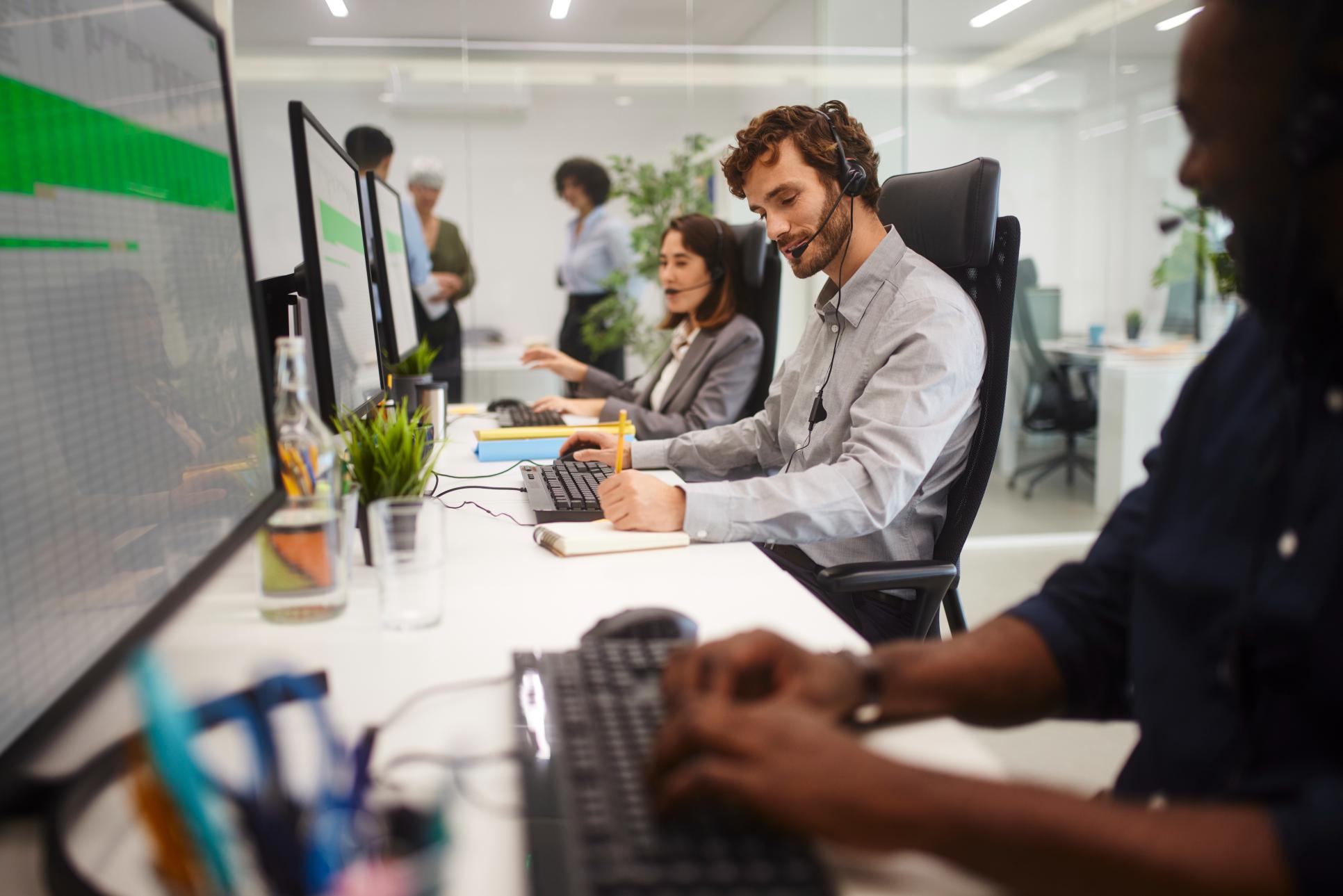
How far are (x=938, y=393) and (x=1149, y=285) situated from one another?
2642mm

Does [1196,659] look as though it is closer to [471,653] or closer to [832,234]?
[471,653]

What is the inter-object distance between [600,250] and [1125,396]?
7.92 ft

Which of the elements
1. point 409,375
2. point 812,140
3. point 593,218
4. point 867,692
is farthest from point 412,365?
point 593,218

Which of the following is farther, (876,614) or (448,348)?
(448,348)

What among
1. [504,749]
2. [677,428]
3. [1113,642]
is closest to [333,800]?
[504,749]

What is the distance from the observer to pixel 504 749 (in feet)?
2.26

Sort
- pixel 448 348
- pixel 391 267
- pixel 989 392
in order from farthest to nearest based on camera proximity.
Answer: pixel 448 348 → pixel 391 267 → pixel 989 392

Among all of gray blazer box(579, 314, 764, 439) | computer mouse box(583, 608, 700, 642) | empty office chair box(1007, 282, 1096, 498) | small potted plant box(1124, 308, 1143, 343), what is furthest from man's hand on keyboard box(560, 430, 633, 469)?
small potted plant box(1124, 308, 1143, 343)

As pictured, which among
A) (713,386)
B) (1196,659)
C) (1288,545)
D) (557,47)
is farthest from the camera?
(557,47)

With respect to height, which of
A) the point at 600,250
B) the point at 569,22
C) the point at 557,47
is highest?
the point at 569,22

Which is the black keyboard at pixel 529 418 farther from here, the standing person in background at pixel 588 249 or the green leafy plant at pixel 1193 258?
the green leafy plant at pixel 1193 258

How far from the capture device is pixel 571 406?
2.73 m

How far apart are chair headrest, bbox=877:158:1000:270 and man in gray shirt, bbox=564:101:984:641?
4 cm

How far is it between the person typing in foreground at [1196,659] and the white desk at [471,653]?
0.05 metres
